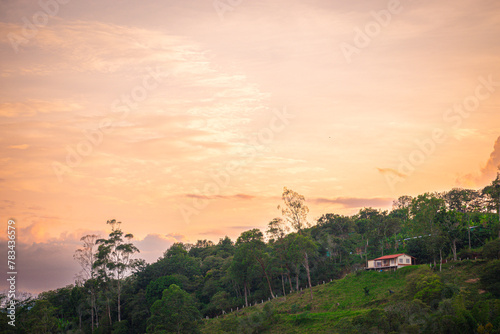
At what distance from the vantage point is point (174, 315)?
58781 mm

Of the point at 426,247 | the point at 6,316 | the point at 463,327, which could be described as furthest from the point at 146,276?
the point at 463,327

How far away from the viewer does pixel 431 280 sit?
4916 cm

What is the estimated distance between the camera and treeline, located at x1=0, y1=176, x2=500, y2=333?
66688mm

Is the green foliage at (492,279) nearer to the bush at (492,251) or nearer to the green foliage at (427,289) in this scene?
the green foliage at (427,289)

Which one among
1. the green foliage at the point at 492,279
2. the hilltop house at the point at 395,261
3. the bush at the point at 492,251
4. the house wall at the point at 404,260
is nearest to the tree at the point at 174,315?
the hilltop house at the point at 395,261

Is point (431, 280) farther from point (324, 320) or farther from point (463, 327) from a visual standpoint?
point (324, 320)

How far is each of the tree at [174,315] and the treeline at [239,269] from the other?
5.5 inches

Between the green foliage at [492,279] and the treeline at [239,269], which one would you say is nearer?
the green foliage at [492,279]

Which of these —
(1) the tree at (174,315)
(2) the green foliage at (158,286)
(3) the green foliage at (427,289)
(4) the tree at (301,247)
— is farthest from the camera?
(2) the green foliage at (158,286)

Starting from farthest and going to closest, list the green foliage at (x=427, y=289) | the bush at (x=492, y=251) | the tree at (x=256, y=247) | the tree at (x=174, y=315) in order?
the tree at (x=256, y=247)
the tree at (x=174, y=315)
the bush at (x=492, y=251)
the green foliage at (x=427, y=289)

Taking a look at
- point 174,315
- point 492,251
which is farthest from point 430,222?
point 174,315

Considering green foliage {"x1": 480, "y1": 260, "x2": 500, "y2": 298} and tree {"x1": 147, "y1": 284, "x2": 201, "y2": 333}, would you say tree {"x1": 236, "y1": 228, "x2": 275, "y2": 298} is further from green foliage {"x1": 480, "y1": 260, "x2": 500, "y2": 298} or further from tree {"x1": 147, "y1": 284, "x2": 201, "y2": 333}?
green foliage {"x1": 480, "y1": 260, "x2": 500, "y2": 298}

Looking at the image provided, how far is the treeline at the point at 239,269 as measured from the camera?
66.7 metres

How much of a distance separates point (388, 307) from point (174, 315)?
29.8 meters
